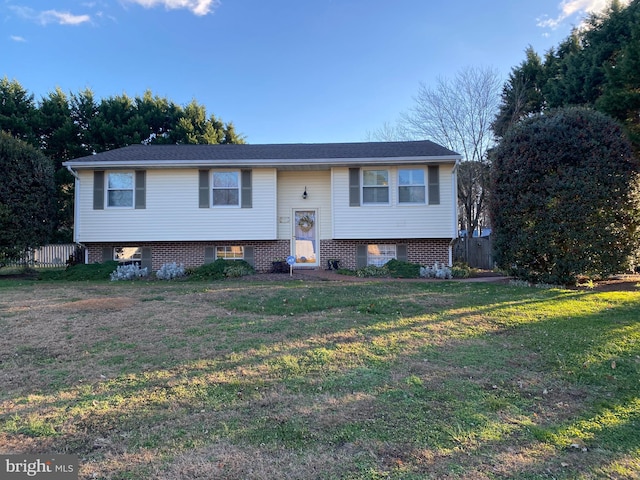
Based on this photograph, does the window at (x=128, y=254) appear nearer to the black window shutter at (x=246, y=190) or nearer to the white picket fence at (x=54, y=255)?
the black window shutter at (x=246, y=190)

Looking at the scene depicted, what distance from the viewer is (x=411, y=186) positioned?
42.5 ft

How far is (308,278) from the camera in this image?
11016 mm

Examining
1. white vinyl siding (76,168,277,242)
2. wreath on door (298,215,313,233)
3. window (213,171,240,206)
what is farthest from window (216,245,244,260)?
wreath on door (298,215,313,233)

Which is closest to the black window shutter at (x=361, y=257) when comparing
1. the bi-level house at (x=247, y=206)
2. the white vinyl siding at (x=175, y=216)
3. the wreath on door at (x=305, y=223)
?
the bi-level house at (x=247, y=206)

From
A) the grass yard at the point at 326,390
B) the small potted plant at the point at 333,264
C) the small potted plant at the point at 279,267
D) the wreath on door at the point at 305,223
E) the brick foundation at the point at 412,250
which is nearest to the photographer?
the grass yard at the point at 326,390

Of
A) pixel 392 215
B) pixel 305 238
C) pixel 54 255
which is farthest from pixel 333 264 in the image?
pixel 54 255

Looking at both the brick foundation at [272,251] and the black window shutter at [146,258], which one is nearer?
the brick foundation at [272,251]

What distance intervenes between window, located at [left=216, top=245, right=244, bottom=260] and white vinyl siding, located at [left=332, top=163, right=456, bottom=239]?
3.45 metres

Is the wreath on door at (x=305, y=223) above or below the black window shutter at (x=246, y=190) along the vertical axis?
below

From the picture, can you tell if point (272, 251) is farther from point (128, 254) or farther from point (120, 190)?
point (120, 190)

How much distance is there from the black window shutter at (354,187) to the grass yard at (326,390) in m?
6.68

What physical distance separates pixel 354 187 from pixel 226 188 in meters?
4.44

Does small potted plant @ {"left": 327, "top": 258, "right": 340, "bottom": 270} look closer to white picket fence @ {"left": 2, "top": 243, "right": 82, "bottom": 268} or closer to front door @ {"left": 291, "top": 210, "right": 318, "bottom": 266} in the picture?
front door @ {"left": 291, "top": 210, "right": 318, "bottom": 266}

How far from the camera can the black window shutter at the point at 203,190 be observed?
1299 centimetres
